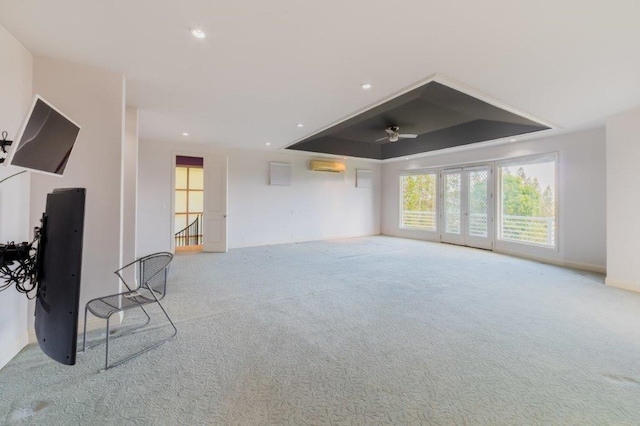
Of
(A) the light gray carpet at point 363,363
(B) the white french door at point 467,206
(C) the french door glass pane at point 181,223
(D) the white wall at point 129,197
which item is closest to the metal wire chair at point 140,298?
(A) the light gray carpet at point 363,363

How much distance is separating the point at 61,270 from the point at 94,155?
1.83m

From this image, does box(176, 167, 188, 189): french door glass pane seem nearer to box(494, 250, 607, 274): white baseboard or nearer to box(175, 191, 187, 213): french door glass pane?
box(175, 191, 187, 213): french door glass pane

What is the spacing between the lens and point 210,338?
252 centimetres

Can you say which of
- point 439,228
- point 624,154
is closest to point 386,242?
point 439,228

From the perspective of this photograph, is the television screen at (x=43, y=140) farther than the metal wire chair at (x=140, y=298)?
No

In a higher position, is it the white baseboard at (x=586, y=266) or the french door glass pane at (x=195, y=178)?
the french door glass pane at (x=195, y=178)

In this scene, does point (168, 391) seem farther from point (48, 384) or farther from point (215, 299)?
point (215, 299)

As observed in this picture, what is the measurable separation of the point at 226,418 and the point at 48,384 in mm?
1362

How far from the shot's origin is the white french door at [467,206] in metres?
6.80

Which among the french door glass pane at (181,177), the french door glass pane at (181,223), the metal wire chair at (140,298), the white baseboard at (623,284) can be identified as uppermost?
the french door glass pane at (181,177)

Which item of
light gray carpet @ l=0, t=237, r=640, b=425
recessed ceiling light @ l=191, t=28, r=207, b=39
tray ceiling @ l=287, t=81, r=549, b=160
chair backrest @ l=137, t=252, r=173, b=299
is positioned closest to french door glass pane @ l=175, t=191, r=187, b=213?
tray ceiling @ l=287, t=81, r=549, b=160

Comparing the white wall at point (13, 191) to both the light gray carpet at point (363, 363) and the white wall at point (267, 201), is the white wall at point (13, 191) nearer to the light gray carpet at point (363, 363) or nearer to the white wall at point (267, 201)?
the light gray carpet at point (363, 363)

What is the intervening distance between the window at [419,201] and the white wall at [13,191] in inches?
326

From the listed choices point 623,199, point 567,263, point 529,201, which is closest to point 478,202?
point 529,201
